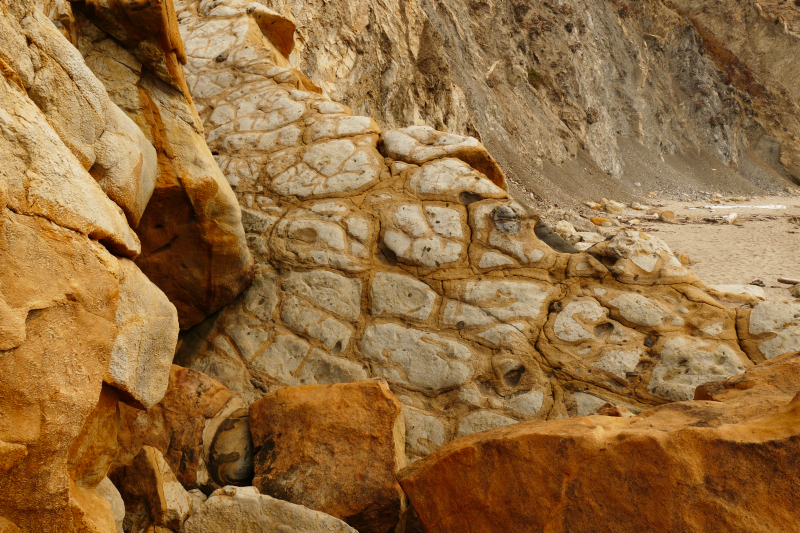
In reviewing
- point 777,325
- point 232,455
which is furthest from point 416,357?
point 777,325

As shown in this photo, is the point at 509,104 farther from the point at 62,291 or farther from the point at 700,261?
the point at 62,291

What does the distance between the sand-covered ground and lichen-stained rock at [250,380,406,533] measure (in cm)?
554

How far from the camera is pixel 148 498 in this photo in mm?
2016

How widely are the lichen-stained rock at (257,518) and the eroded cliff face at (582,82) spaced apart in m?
6.43

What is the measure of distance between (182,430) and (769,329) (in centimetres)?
298

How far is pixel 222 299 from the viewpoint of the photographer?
3.32 meters

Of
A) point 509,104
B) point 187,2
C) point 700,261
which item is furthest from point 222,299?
point 509,104

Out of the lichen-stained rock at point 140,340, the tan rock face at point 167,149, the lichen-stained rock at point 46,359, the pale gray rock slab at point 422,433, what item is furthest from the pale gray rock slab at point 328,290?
the lichen-stained rock at point 46,359

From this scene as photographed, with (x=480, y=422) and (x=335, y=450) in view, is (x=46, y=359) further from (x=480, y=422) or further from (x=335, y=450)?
(x=480, y=422)

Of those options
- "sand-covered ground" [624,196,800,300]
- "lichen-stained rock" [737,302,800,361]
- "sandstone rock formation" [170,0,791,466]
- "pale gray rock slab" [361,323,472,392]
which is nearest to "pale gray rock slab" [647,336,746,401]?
"sandstone rock formation" [170,0,791,466]

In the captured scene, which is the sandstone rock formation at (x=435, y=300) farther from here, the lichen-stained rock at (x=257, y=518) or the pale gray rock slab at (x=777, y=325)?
the lichen-stained rock at (x=257, y=518)

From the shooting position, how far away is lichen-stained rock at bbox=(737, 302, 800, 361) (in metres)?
2.59

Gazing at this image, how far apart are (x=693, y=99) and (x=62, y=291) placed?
2681 centimetres

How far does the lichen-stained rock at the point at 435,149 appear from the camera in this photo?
3803 millimetres
